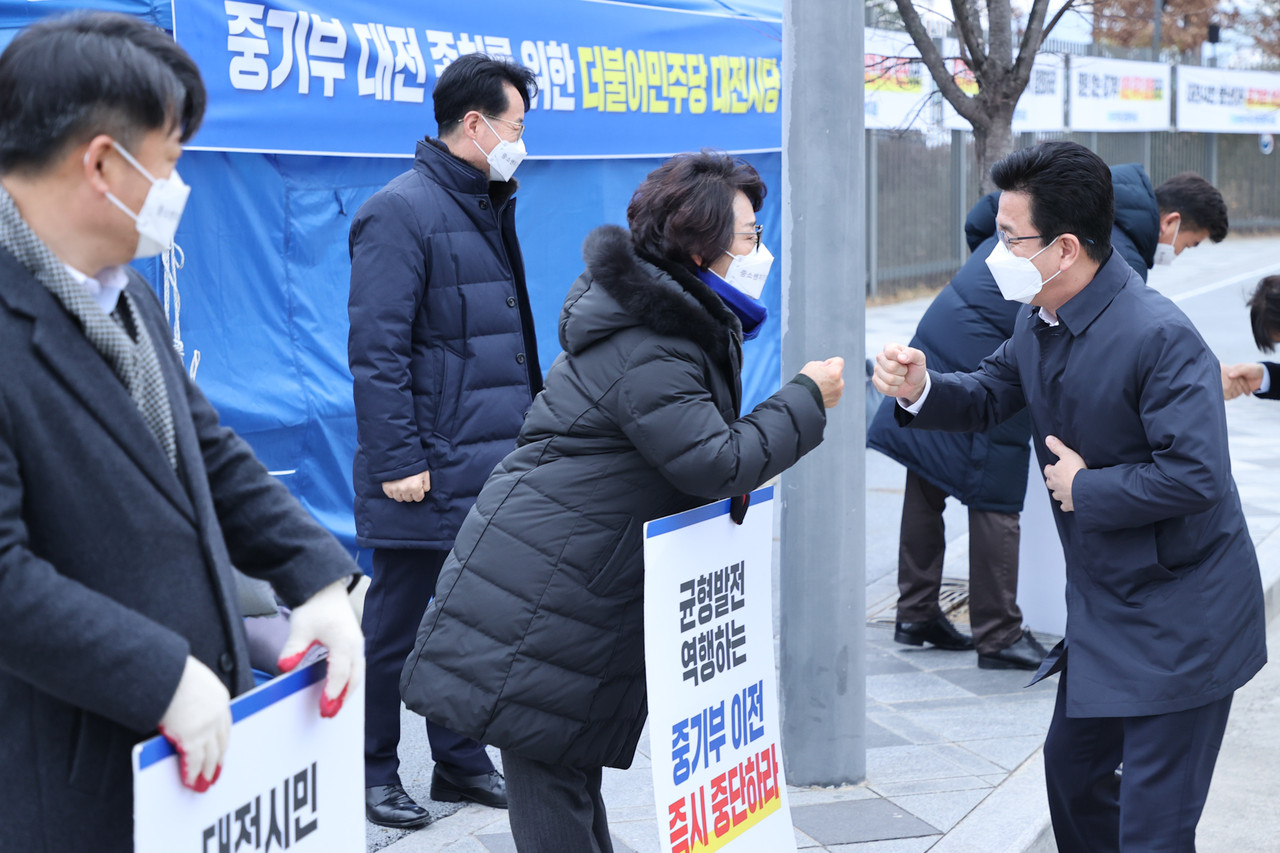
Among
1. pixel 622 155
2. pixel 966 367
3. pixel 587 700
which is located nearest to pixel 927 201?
pixel 622 155

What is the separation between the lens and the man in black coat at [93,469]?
153 centimetres

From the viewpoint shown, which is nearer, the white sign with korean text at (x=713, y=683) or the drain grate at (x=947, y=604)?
the white sign with korean text at (x=713, y=683)

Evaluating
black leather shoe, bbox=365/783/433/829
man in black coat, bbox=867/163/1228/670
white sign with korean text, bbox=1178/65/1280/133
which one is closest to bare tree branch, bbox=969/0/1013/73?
man in black coat, bbox=867/163/1228/670

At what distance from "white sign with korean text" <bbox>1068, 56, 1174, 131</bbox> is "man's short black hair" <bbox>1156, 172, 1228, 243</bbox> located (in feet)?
57.1

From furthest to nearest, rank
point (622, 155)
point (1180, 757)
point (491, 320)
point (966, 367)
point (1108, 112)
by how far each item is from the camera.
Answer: point (1108, 112), point (622, 155), point (966, 367), point (491, 320), point (1180, 757)

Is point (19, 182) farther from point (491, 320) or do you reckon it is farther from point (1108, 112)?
point (1108, 112)

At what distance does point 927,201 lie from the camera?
1892cm

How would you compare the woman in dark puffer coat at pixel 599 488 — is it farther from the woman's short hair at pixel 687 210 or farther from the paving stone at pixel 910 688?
the paving stone at pixel 910 688

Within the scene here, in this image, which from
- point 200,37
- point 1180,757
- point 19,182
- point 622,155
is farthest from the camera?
point 622,155

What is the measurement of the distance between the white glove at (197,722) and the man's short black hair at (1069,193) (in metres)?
2.01

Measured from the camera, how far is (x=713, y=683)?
2.86 meters

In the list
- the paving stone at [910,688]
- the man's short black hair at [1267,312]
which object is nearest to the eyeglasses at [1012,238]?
the man's short black hair at [1267,312]

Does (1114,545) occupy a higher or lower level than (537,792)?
higher

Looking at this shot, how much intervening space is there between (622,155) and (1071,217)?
4.11 metres
